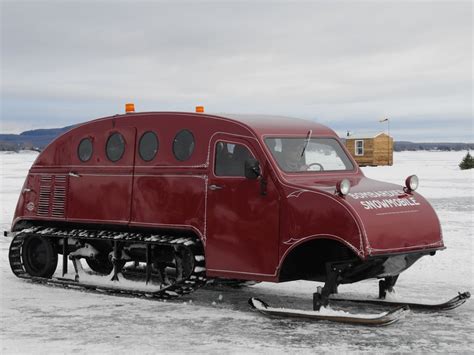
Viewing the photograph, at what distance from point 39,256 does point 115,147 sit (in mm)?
2567

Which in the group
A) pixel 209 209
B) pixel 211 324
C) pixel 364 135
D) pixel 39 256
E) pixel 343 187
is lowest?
pixel 211 324

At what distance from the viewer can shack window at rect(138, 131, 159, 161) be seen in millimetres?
11688

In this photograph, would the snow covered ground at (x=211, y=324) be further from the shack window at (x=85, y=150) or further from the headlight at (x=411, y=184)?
the shack window at (x=85, y=150)

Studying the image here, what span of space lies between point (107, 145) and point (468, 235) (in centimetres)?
906

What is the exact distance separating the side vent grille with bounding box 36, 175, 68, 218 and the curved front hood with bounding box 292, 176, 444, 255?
4.67 metres


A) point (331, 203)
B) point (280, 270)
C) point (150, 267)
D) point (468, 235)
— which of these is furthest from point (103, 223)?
point (468, 235)

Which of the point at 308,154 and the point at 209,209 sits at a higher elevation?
the point at 308,154

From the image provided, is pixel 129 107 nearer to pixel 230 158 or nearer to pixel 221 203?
pixel 230 158

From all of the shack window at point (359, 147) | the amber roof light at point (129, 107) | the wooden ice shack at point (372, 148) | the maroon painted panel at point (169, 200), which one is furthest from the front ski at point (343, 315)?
the shack window at point (359, 147)

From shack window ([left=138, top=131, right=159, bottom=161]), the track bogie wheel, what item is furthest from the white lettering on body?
the track bogie wheel

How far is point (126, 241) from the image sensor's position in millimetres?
11797

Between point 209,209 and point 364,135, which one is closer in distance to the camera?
point 209,209

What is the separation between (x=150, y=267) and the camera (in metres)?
11.7

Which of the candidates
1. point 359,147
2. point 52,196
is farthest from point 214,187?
point 359,147
